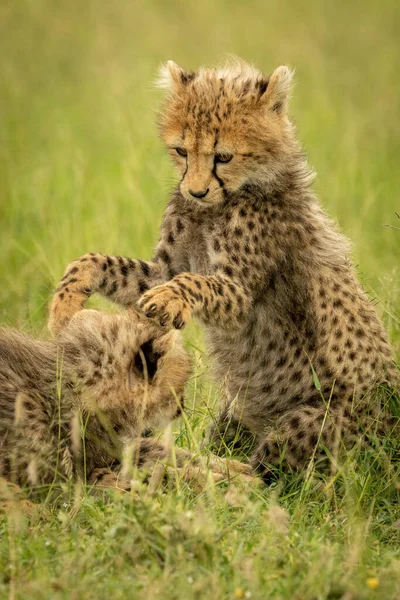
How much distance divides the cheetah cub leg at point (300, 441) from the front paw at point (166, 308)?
2.09 ft

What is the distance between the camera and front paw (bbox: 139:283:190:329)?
360 centimetres

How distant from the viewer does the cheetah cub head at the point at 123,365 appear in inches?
138

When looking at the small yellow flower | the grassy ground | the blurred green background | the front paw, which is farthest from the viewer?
the blurred green background

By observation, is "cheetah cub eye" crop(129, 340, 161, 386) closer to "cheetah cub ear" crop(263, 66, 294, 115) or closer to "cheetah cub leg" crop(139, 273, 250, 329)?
"cheetah cub leg" crop(139, 273, 250, 329)

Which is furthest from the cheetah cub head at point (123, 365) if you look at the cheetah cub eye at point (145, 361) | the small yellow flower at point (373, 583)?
the small yellow flower at point (373, 583)

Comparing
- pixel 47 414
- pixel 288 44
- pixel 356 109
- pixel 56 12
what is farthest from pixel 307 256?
pixel 56 12

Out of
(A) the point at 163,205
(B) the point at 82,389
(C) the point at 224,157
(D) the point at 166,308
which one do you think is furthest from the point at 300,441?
(A) the point at 163,205

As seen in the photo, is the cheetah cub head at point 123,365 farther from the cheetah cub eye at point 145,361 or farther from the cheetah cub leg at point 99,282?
the cheetah cub leg at point 99,282

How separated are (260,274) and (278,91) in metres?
0.73

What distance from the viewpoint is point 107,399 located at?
352cm

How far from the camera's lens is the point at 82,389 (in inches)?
139

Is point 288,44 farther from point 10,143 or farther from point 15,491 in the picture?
point 15,491

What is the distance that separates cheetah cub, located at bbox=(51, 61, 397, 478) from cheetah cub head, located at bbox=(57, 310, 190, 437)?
0.29 m

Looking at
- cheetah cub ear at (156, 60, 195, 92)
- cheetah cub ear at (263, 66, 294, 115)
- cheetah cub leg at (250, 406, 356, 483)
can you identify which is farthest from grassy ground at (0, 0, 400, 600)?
cheetah cub ear at (263, 66, 294, 115)
